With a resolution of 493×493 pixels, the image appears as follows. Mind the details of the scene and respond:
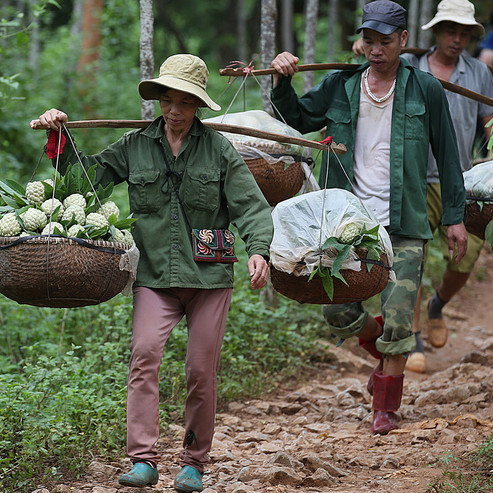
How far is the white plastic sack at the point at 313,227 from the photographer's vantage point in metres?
4.68

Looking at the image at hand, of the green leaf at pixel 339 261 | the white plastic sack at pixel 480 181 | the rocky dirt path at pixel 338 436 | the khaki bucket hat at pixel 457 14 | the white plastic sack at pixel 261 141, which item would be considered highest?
the khaki bucket hat at pixel 457 14

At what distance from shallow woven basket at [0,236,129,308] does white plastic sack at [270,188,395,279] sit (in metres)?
1.08

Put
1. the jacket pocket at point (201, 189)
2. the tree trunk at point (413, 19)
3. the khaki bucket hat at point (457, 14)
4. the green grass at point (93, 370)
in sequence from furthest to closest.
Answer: the tree trunk at point (413, 19) → the khaki bucket hat at point (457, 14) → the green grass at point (93, 370) → the jacket pocket at point (201, 189)

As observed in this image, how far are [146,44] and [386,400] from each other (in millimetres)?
3375

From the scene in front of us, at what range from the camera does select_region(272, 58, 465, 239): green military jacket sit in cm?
552

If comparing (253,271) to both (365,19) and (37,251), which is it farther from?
(365,19)

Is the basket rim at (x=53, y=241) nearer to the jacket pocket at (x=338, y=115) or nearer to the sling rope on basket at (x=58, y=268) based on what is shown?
the sling rope on basket at (x=58, y=268)

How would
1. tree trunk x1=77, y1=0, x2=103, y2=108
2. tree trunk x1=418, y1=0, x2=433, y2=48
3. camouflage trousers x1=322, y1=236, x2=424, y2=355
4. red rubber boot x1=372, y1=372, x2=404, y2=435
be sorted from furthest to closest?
tree trunk x1=77, y1=0, x2=103, y2=108 → tree trunk x1=418, y1=0, x2=433, y2=48 → red rubber boot x1=372, y1=372, x2=404, y2=435 → camouflage trousers x1=322, y1=236, x2=424, y2=355

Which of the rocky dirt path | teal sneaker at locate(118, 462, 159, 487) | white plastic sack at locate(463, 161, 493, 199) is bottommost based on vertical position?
the rocky dirt path

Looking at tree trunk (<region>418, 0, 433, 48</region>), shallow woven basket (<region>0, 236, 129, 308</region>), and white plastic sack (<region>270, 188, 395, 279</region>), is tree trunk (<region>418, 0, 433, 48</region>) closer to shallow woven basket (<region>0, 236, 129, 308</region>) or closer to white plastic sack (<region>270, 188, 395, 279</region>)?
white plastic sack (<region>270, 188, 395, 279</region>)

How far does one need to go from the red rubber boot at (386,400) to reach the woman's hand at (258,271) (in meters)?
2.03

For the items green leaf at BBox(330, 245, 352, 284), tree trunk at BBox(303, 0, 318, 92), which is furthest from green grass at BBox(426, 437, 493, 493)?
tree trunk at BBox(303, 0, 318, 92)

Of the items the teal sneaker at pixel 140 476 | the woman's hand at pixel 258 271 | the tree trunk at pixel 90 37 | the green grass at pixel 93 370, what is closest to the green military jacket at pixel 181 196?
the woman's hand at pixel 258 271

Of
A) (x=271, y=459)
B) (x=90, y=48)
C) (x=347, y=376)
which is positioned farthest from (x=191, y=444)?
(x=90, y=48)
